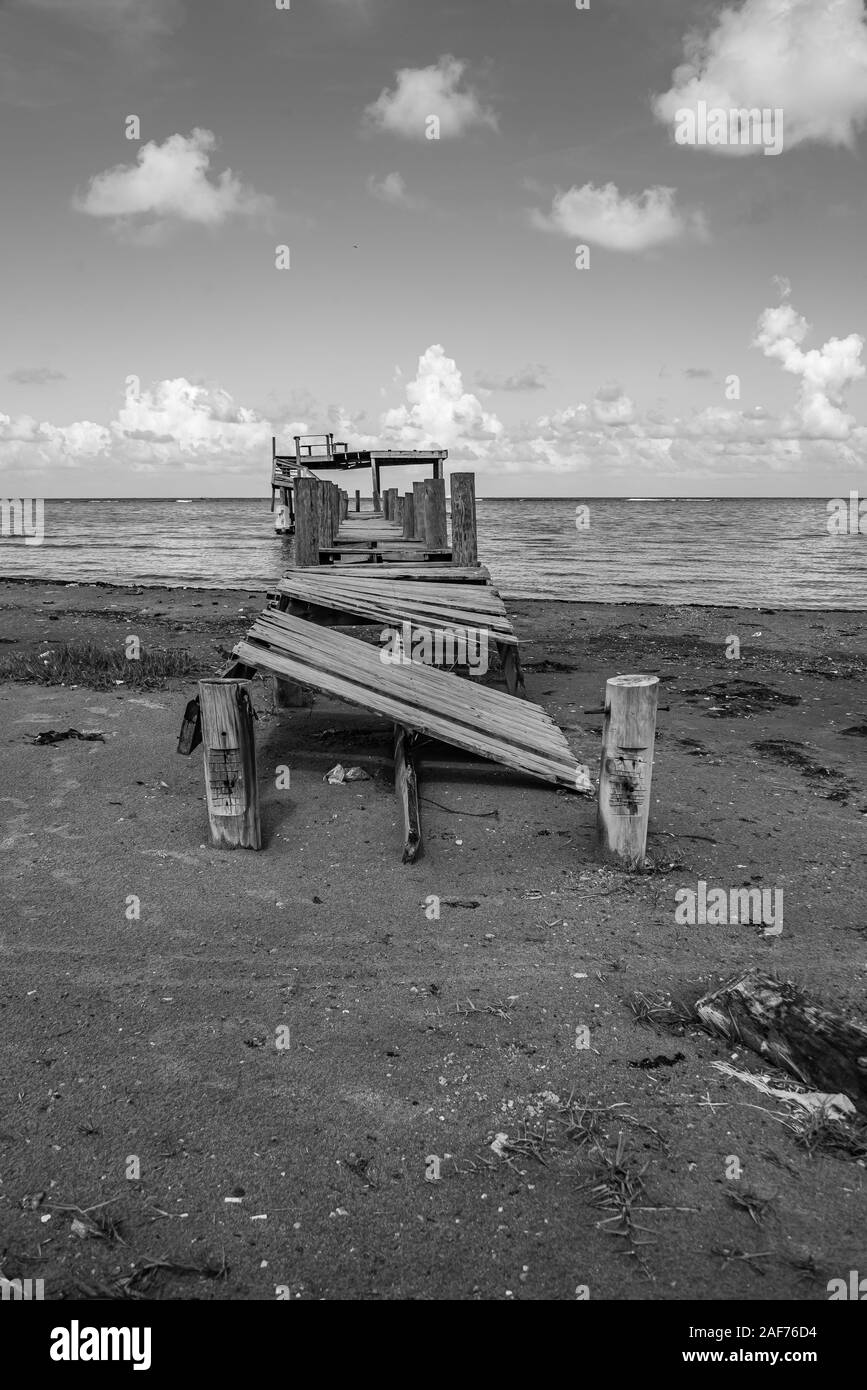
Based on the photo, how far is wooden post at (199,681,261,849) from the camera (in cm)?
532

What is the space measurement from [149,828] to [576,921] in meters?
2.96

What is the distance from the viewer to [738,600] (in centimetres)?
2200

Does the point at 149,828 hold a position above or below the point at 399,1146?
above

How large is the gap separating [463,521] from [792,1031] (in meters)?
8.71

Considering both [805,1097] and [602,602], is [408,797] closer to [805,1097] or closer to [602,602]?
[805,1097]

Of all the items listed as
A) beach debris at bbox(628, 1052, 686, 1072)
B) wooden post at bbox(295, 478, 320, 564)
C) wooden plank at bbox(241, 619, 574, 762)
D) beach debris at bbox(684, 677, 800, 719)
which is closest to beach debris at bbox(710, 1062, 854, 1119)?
beach debris at bbox(628, 1052, 686, 1072)

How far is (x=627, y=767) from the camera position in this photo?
5.27 metres

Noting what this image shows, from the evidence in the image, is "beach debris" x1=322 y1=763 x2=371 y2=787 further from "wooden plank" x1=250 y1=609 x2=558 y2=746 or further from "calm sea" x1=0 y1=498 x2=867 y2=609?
"calm sea" x1=0 y1=498 x2=867 y2=609

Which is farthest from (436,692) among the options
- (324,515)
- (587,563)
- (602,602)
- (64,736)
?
(587,563)

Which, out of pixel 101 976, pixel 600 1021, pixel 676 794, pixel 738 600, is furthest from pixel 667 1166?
pixel 738 600

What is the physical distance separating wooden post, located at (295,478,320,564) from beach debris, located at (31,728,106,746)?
425 centimetres
